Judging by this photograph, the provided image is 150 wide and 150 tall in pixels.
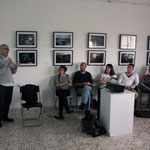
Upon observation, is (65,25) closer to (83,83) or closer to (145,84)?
(83,83)

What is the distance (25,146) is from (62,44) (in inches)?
109

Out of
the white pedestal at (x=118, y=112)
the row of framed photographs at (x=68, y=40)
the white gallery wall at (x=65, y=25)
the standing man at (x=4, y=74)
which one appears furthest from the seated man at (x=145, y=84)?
the standing man at (x=4, y=74)

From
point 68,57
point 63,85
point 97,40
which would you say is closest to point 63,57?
point 68,57

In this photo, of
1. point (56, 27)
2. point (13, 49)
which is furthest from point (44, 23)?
point (13, 49)

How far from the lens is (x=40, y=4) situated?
464 cm

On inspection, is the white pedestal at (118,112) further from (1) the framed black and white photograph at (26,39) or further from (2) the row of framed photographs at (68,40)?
(1) the framed black and white photograph at (26,39)

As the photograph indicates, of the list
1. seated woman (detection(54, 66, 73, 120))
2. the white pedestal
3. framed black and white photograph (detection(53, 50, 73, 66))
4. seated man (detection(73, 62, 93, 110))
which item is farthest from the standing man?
the white pedestal

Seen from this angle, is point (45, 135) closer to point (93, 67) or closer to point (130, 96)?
point (130, 96)

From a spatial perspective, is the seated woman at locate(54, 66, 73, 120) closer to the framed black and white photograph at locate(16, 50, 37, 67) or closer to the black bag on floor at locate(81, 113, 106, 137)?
the framed black and white photograph at locate(16, 50, 37, 67)

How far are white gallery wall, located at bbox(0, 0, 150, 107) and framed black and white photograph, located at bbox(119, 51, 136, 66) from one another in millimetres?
118

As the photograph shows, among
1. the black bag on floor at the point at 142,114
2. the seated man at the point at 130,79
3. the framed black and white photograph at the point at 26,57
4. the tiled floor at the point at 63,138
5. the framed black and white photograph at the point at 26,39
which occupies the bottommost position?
the tiled floor at the point at 63,138

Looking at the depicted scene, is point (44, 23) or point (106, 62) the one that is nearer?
point (44, 23)

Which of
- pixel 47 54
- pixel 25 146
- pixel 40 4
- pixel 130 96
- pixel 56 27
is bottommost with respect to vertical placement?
pixel 25 146

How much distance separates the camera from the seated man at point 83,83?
443cm
